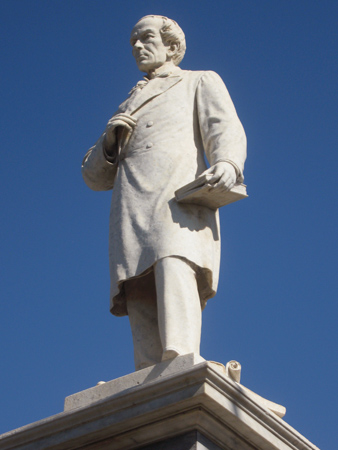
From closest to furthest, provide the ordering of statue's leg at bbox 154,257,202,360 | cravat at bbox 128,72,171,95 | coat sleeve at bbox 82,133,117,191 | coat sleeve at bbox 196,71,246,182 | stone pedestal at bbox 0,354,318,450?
stone pedestal at bbox 0,354,318,450
statue's leg at bbox 154,257,202,360
coat sleeve at bbox 196,71,246,182
coat sleeve at bbox 82,133,117,191
cravat at bbox 128,72,171,95

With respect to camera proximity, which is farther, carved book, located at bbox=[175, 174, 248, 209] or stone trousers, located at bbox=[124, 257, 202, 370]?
carved book, located at bbox=[175, 174, 248, 209]

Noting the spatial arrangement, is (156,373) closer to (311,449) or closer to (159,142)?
(311,449)

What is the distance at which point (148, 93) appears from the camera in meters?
8.83

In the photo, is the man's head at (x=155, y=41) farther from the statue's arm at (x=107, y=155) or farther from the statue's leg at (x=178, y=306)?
the statue's leg at (x=178, y=306)

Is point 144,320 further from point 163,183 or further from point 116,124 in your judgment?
point 116,124

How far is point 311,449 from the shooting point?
7184mm

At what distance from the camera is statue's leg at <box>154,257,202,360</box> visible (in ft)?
24.0

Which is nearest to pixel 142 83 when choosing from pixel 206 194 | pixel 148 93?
pixel 148 93

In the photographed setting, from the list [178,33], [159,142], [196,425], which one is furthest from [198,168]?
[196,425]

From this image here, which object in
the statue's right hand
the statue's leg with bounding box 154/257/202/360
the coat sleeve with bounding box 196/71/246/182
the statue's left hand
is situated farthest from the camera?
the statue's right hand

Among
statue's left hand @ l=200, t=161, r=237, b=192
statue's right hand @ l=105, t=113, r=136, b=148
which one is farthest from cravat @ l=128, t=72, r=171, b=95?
statue's left hand @ l=200, t=161, r=237, b=192

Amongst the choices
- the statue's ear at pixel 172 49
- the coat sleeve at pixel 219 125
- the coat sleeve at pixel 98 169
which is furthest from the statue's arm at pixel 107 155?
the statue's ear at pixel 172 49

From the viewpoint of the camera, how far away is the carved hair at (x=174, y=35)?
9.15 meters

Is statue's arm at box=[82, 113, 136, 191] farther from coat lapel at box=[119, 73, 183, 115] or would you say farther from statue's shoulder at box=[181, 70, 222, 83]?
statue's shoulder at box=[181, 70, 222, 83]
